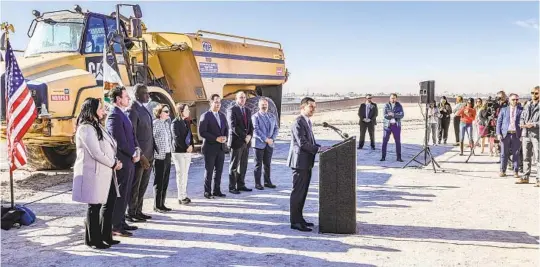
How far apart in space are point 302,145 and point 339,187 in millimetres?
688

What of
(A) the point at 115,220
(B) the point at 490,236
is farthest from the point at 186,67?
(B) the point at 490,236

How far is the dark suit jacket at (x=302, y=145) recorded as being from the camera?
5.90 meters

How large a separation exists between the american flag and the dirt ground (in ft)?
3.63

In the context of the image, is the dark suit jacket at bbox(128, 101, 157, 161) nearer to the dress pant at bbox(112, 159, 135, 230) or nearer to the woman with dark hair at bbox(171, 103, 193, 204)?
the dress pant at bbox(112, 159, 135, 230)

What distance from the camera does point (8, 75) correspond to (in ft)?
21.5

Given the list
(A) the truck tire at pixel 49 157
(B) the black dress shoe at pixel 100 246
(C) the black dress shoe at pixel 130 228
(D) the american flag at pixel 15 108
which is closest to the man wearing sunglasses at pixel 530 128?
(C) the black dress shoe at pixel 130 228

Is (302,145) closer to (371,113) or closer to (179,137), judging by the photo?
(179,137)

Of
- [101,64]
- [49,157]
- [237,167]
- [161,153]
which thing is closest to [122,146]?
[161,153]

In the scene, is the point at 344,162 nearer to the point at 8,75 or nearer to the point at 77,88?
the point at 8,75

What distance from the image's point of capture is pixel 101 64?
31.3 ft

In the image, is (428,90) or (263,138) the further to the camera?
(428,90)

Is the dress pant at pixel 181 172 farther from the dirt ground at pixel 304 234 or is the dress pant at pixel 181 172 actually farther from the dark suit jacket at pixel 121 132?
Answer: the dark suit jacket at pixel 121 132

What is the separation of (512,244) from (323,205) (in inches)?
86.1

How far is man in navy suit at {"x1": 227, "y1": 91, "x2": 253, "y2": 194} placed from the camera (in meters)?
8.35
